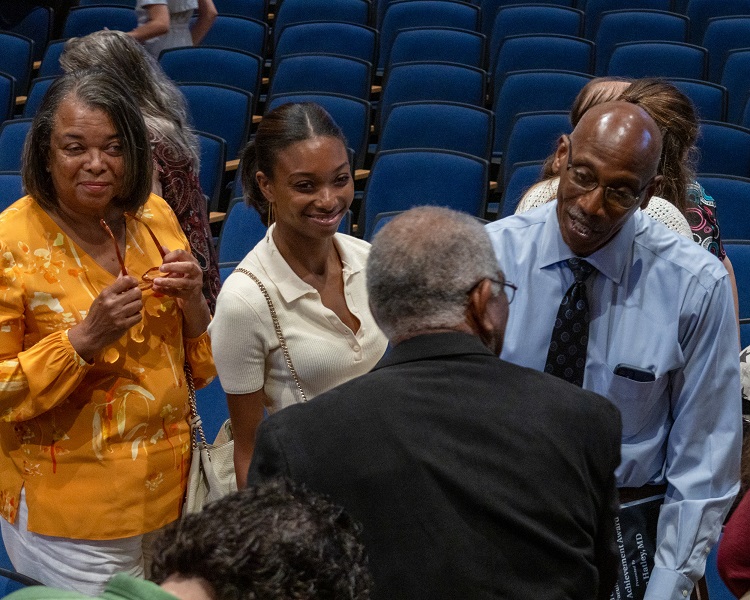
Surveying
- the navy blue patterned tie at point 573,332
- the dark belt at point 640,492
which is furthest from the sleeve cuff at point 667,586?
the navy blue patterned tie at point 573,332

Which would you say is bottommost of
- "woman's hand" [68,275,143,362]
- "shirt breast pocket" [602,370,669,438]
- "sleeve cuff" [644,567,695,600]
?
"sleeve cuff" [644,567,695,600]

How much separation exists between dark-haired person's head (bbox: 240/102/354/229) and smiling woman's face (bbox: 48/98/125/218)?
29 cm

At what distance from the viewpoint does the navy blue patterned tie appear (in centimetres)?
174

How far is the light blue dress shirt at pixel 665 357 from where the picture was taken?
168 cm

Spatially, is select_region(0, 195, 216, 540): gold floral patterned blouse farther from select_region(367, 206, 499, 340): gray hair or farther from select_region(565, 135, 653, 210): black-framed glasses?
select_region(565, 135, 653, 210): black-framed glasses

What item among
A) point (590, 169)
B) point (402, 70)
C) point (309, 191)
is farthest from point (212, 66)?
point (590, 169)

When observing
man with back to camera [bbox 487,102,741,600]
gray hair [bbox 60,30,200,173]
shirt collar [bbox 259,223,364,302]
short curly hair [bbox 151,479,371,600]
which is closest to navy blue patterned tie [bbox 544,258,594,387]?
man with back to camera [bbox 487,102,741,600]

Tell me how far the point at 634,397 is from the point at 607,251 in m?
0.26

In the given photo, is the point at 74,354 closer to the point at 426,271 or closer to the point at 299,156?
the point at 299,156

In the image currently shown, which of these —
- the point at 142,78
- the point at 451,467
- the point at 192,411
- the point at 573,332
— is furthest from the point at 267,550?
the point at 142,78

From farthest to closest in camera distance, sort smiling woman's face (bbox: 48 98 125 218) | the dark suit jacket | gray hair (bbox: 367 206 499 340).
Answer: smiling woman's face (bbox: 48 98 125 218) < gray hair (bbox: 367 206 499 340) < the dark suit jacket

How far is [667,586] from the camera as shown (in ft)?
5.50

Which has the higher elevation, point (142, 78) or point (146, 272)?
point (142, 78)

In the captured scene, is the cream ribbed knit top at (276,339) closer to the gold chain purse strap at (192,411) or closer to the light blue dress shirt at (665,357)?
the gold chain purse strap at (192,411)
